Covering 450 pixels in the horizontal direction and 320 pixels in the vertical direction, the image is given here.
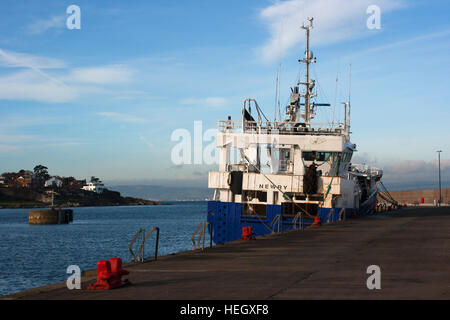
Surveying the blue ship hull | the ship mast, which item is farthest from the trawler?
the ship mast

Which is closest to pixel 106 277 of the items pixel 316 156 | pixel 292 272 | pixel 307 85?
pixel 292 272

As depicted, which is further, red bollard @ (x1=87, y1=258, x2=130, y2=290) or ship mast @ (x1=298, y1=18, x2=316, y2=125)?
ship mast @ (x1=298, y1=18, x2=316, y2=125)

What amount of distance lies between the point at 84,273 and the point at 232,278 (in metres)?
4.28

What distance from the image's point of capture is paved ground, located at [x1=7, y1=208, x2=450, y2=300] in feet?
35.3

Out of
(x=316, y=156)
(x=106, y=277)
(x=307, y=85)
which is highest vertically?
(x=307, y=85)

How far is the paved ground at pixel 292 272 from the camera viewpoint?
10.8 m

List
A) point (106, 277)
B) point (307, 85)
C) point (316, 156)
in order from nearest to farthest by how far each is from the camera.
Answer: point (106, 277) < point (316, 156) < point (307, 85)

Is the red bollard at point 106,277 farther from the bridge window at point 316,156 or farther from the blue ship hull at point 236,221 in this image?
the bridge window at point 316,156

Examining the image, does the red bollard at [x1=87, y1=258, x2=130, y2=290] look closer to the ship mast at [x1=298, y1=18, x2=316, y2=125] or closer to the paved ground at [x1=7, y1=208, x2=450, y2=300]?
the paved ground at [x1=7, y1=208, x2=450, y2=300]

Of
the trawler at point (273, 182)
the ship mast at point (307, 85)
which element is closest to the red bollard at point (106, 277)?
the trawler at point (273, 182)

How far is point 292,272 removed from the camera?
13.8 m

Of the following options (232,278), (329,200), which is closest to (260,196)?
(329,200)

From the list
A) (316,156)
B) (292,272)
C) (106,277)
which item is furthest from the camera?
(316,156)

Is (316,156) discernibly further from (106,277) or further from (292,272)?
(106,277)
